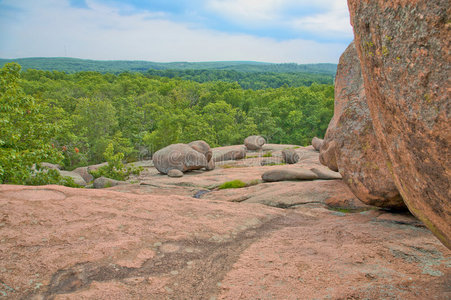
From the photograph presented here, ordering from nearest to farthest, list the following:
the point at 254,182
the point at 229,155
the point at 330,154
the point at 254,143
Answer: the point at 330,154, the point at 254,182, the point at 229,155, the point at 254,143

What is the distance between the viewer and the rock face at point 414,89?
2490mm

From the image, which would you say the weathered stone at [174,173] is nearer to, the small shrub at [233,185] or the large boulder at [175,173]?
the large boulder at [175,173]

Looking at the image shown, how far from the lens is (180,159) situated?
22453 millimetres

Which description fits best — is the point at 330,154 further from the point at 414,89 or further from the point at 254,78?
the point at 254,78

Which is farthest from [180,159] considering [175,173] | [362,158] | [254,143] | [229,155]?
[254,143]

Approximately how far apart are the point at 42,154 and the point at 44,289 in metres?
9.21

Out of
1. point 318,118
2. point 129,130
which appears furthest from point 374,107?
point 318,118

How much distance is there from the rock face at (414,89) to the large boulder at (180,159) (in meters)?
19.6

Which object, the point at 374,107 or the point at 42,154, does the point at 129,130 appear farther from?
the point at 374,107

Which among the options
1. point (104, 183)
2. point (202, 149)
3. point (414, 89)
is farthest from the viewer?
point (202, 149)

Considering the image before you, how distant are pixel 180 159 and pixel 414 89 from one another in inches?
802

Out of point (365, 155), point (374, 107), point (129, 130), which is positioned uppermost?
point (374, 107)

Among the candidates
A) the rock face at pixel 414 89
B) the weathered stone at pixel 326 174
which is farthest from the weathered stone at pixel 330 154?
the rock face at pixel 414 89

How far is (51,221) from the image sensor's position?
5363 millimetres
